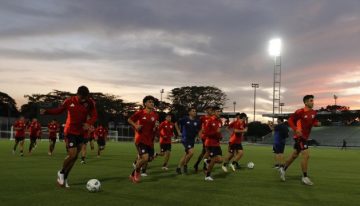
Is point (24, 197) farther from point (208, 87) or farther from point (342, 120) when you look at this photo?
point (208, 87)

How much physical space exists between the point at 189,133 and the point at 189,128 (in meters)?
0.20

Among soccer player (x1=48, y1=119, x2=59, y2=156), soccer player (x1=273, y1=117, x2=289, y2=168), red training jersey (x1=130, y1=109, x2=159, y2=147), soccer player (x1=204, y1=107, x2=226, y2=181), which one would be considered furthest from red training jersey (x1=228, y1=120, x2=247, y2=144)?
soccer player (x1=48, y1=119, x2=59, y2=156)

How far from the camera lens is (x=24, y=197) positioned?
30.2 ft

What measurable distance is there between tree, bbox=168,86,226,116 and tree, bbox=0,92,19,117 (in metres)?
44.3

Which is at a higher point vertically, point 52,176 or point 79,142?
point 79,142

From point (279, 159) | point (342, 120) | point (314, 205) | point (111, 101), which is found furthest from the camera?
point (111, 101)

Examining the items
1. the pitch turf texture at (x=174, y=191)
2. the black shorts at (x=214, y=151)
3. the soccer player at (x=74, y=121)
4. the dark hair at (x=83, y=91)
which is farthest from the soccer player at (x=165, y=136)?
the dark hair at (x=83, y=91)

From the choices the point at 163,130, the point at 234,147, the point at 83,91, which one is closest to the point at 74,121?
the point at 83,91

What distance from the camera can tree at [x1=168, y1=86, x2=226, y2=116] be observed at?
436 ft

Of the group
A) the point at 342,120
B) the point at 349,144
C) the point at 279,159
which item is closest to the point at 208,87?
the point at 342,120

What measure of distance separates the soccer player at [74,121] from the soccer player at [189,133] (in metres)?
5.21

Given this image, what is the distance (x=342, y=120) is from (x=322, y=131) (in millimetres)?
10581

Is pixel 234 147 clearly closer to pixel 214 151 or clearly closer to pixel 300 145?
pixel 214 151

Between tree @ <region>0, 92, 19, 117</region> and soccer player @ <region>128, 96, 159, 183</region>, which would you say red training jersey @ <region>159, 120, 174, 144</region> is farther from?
tree @ <region>0, 92, 19, 117</region>
